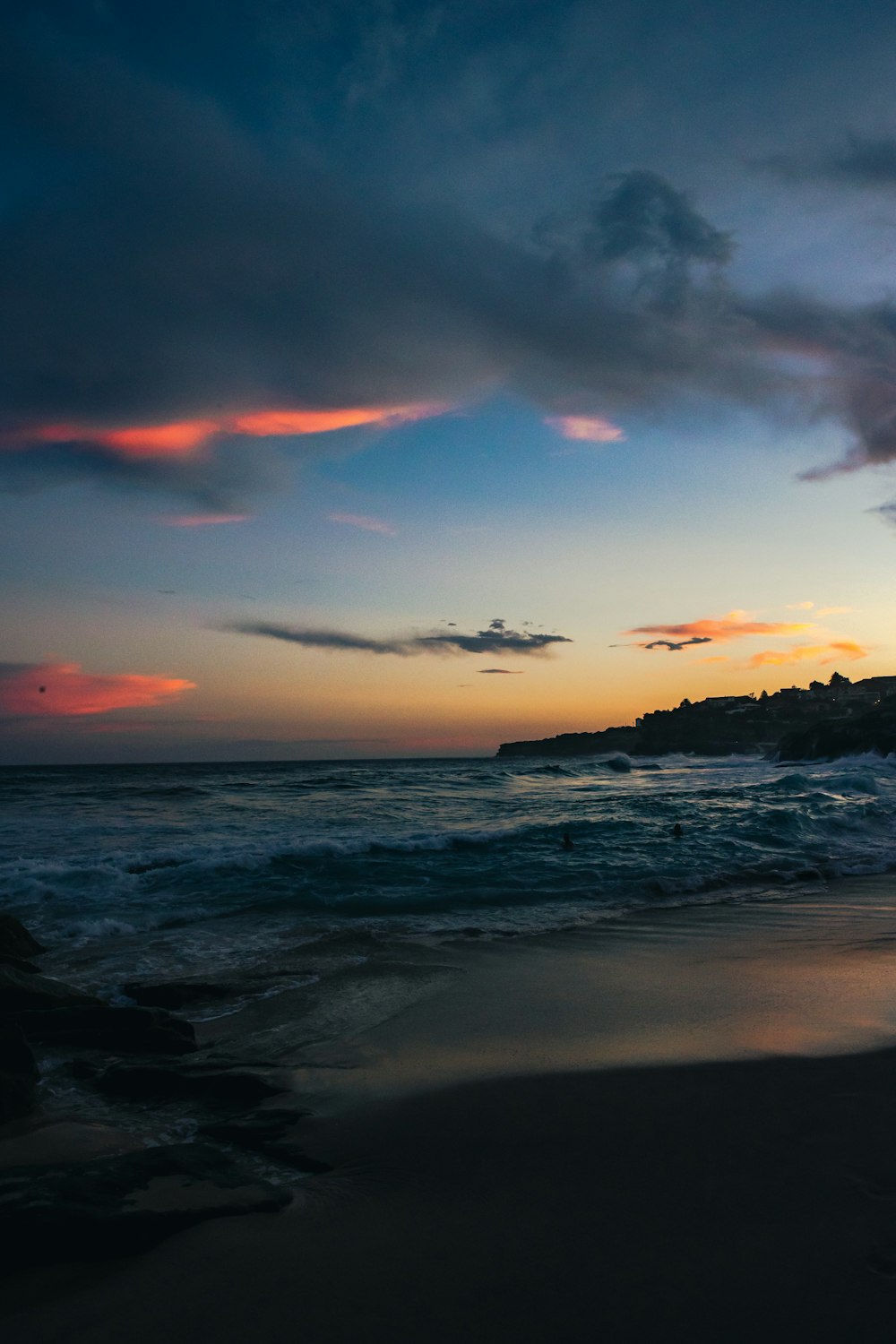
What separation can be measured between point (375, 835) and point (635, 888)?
914 cm

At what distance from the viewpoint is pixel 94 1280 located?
9.93 ft

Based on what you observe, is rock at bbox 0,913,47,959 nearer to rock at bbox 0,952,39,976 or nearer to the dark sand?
rock at bbox 0,952,39,976

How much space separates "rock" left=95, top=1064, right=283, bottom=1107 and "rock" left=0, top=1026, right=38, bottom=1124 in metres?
0.51

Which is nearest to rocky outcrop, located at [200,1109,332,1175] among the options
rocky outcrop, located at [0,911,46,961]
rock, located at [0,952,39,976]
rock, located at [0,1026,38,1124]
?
rock, located at [0,1026,38,1124]

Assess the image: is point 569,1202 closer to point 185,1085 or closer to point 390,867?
point 185,1085

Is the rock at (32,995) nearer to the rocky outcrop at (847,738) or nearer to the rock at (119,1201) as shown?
the rock at (119,1201)

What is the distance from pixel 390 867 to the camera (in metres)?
16.7

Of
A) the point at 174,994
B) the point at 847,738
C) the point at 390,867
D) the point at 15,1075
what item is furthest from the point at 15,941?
the point at 847,738

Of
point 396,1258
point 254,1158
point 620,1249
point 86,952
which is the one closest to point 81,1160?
point 254,1158

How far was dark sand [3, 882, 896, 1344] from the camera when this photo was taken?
2754 mm

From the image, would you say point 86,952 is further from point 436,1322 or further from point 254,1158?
point 436,1322

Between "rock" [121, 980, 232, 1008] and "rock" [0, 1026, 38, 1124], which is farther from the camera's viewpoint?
"rock" [121, 980, 232, 1008]

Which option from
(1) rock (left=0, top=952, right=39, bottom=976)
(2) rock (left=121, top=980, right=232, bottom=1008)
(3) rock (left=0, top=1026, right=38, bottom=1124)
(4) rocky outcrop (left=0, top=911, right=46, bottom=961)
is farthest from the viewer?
(4) rocky outcrop (left=0, top=911, right=46, bottom=961)

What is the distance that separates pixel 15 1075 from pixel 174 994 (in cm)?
278
